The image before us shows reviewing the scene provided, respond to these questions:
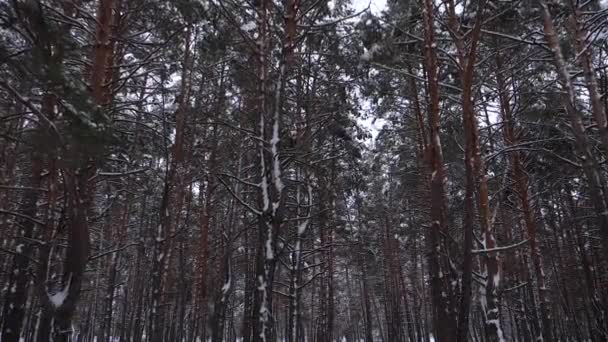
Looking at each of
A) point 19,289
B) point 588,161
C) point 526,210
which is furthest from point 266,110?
point 526,210

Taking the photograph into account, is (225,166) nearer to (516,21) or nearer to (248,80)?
(248,80)

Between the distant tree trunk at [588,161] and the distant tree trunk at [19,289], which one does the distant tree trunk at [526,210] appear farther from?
the distant tree trunk at [19,289]

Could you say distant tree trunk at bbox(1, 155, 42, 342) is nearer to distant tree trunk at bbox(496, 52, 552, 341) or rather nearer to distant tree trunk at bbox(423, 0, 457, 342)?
distant tree trunk at bbox(423, 0, 457, 342)

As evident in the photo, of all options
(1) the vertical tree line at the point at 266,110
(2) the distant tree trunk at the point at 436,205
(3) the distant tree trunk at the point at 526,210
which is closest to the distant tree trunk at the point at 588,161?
(1) the vertical tree line at the point at 266,110

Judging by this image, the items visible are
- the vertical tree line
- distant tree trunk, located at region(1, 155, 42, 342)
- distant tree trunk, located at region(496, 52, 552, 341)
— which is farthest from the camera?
distant tree trunk, located at region(496, 52, 552, 341)

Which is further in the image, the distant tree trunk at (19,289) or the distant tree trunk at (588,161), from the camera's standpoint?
the distant tree trunk at (19,289)

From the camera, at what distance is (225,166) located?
13281 mm

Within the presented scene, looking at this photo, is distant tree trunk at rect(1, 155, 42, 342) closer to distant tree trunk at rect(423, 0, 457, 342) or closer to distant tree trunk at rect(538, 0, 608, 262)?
distant tree trunk at rect(423, 0, 457, 342)

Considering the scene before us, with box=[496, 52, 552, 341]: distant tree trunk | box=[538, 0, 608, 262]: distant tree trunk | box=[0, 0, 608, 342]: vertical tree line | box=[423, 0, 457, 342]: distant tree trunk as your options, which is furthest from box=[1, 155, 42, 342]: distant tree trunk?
box=[496, 52, 552, 341]: distant tree trunk

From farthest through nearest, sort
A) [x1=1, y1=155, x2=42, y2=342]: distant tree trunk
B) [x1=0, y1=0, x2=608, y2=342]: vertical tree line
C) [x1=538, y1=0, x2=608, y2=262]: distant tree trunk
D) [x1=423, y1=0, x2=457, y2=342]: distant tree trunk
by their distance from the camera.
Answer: [x1=1, y1=155, x2=42, y2=342]: distant tree trunk < [x1=423, y1=0, x2=457, y2=342]: distant tree trunk < [x1=538, y1=0, x2=608, y2=262]: distant tree trunk < [x1=0, y1=0, x2=608, y2=342]: vertical tree line

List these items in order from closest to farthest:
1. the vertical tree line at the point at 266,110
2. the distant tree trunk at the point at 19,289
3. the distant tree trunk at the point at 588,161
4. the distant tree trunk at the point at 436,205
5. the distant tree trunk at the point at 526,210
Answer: the vertical tree line at the point at 266,110 < the distant tree trunk at the point at 588,161 < the distant tree trunk at the point at 436,205 < the distant tree trunk at the point at 19,289 < the distant tree trunk at the point at 526,210

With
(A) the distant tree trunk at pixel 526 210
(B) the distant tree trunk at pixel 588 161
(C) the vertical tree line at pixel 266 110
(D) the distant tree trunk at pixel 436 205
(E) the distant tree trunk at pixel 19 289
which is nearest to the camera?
(C) the vertical tree line at pixel 266 110

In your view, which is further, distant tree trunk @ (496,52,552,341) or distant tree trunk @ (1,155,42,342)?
distant tree trunk @ (496,52,552,341)

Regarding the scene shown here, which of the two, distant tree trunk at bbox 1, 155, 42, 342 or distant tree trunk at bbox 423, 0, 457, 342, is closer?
distant tree trunk at bbox 423, 0, 457, 342
